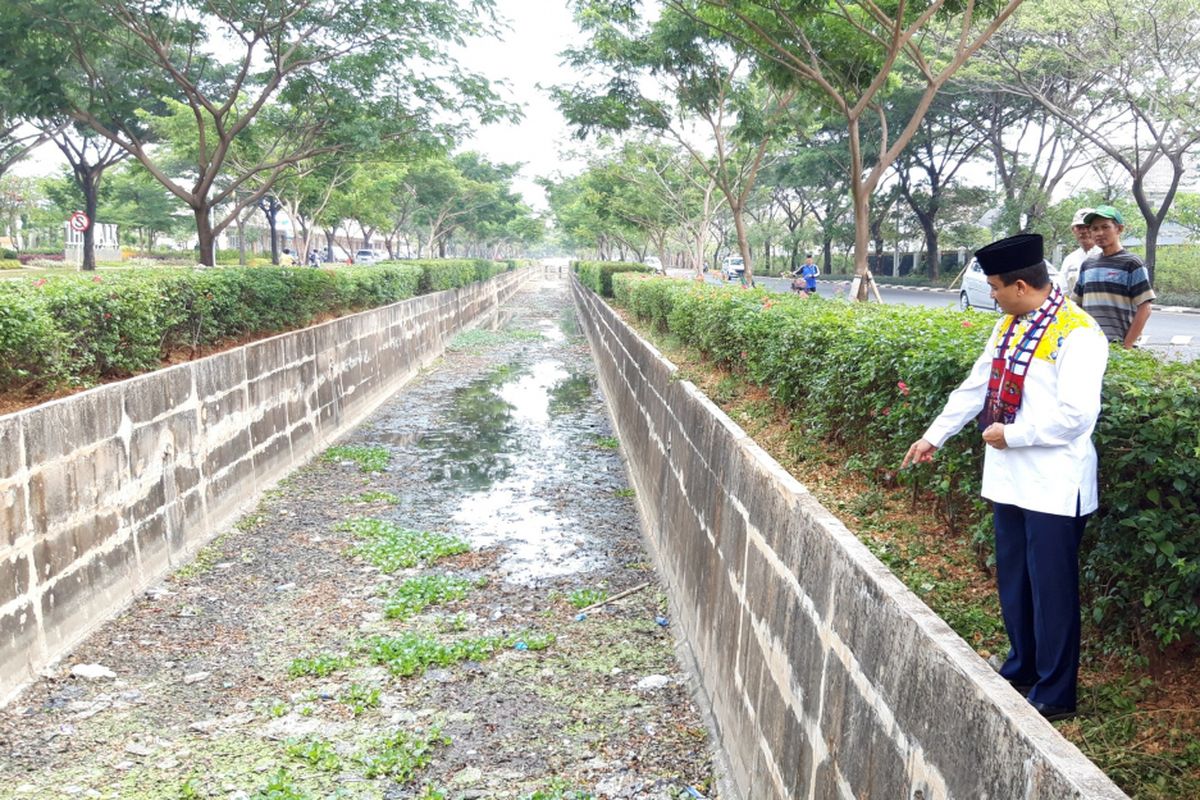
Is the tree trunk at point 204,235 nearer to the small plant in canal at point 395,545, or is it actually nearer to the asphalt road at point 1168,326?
the small plant in canal at point 395,545

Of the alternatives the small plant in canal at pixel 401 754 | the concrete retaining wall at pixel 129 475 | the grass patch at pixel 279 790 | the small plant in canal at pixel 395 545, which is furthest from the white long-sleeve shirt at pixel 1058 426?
the small plant in canal at pixel 395 545

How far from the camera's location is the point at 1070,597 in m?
3.04

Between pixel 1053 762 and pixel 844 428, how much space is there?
4.11 meters

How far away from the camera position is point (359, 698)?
202 inches

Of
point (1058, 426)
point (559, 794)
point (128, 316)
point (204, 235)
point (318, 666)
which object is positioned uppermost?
point (204, 235)

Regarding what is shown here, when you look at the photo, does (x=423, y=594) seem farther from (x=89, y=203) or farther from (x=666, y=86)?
(x=89, y=203)

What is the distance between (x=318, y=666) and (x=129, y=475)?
2.18m

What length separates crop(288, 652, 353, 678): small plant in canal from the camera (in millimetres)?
5438

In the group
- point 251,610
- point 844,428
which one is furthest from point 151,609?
point 844,428

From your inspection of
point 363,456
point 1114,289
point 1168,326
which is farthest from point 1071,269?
point 1168,326

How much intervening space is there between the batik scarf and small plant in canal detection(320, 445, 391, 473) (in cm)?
860

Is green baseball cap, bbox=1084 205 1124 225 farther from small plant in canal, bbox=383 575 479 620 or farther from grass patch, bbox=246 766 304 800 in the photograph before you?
small plant in canal, bbox=383 575 479 620

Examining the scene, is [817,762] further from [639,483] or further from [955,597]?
[639,483]

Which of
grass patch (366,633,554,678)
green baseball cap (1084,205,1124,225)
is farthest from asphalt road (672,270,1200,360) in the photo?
grass patch (366,633,554,678)
